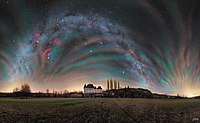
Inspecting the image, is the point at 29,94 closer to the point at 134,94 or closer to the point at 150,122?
the point at 134,94

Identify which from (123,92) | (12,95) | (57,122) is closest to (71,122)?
(57,122)

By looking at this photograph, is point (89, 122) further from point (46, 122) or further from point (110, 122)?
point (46, 122)

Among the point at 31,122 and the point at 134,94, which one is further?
the point at 134,94

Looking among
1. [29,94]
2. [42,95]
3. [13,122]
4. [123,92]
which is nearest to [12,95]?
[29,94]

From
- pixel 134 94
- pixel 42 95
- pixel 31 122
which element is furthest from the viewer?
pixel 134 94

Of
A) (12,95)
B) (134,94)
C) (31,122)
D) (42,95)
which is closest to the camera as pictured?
(31,122)

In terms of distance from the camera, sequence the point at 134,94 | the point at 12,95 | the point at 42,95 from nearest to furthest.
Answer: the point at 12,95
the point at 42,95
the point at 134,94

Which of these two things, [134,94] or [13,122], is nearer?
[13,122]

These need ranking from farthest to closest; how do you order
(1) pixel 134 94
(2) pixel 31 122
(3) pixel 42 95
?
(1) pixel 134 94 < (3) pixel 42 95 < (2) pixel 31 122
